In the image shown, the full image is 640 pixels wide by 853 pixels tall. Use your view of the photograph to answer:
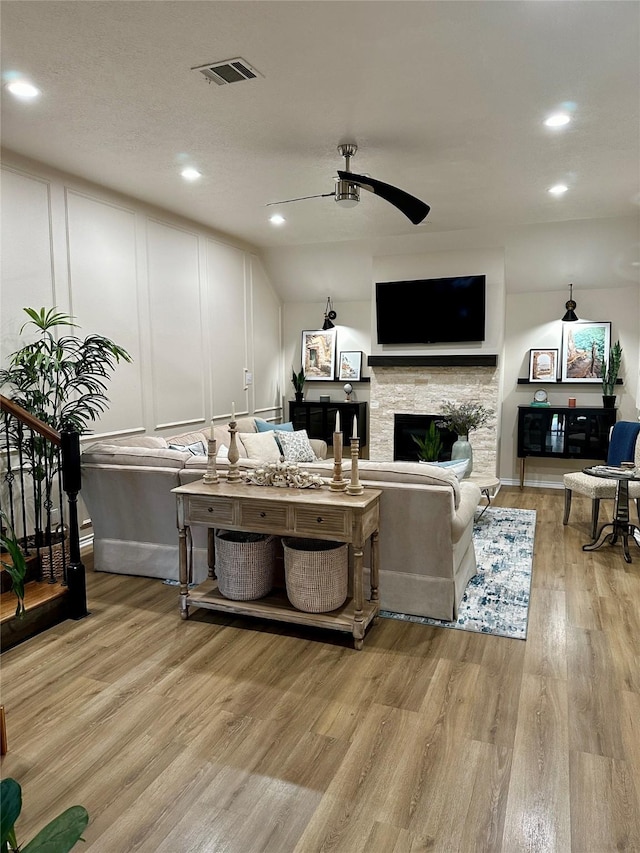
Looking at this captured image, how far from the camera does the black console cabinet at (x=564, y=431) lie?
255 inches

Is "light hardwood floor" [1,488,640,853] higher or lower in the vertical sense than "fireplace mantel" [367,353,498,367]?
lower

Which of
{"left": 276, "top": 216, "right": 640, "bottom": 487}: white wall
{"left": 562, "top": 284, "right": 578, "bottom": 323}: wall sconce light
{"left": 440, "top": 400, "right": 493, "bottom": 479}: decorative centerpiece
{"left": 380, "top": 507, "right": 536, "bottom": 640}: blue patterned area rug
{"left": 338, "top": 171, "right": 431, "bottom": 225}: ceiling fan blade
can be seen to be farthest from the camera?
{"left": 562, "top": 284, "right": 578, "bottom": 323}: wall sconce light

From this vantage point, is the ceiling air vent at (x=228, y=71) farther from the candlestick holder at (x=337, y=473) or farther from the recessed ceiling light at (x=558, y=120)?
the candlestick holder at (x=337, y=473)

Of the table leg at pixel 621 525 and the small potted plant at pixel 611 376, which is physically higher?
the small potted plant at pixel 611 376

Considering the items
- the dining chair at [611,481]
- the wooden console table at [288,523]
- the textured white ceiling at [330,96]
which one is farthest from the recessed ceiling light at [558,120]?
the dining chair at [611,481]

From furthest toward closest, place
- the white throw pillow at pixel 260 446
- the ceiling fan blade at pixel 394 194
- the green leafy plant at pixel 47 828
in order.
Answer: the white throw pillow at pixel 260 446
the ceiling fan blade at pixel 394 194
the green leafy plant at pixel 47 828

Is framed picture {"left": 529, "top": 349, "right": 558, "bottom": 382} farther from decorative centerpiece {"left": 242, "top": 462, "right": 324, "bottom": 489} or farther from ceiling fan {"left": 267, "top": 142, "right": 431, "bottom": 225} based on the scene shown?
decorative centerpiece {"left": 242, "top": 462, "right": 324, "bottom": 489}

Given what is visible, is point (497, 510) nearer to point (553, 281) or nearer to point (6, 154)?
point (553, 281)

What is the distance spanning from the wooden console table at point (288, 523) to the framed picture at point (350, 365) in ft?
15.4

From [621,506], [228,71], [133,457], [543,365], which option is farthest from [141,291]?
[543,365]

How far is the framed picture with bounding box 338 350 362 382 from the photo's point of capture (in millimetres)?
7727

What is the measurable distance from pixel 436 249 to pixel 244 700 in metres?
5.63

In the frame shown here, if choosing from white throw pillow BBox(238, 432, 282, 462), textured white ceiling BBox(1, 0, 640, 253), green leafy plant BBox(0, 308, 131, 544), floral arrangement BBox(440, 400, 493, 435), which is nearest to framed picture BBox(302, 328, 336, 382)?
floral arrangement BBox(440, 400, 493, 435)

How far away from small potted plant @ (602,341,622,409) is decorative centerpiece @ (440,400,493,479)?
51.5 inches
